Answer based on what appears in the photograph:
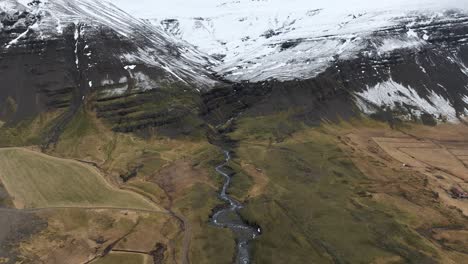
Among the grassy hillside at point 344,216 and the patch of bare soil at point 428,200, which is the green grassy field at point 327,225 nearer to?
the grassy hillside at point 344,216

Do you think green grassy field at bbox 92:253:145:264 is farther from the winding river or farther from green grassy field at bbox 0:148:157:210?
green grassy field at bbox 0:148:157:210

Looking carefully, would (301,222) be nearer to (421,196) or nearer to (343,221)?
(343,221)

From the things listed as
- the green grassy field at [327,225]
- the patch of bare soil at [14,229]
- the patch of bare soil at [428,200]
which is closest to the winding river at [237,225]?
the green grassy field at [327,225]

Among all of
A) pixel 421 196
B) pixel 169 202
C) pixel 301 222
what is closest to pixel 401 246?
pixel 301 222

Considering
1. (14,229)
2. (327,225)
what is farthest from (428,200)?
→ (14,229)

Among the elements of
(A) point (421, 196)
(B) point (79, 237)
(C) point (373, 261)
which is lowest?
(A) point (421, 196)

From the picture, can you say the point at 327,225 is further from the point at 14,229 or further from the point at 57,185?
the point at 57,185
